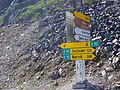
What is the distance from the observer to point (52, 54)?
1534cm

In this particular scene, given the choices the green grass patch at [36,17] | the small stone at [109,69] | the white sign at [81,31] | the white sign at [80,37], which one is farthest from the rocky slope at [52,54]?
the white sign at [81,31]

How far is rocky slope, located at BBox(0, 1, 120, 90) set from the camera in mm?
12648

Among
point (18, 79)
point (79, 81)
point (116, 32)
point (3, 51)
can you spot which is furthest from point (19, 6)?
point (79, 81)

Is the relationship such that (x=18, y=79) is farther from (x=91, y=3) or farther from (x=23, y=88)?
(x=91, y=3)

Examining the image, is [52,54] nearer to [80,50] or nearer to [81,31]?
[81,31]

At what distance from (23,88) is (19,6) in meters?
11.3

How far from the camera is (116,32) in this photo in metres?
13.7

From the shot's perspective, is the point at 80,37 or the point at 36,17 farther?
the point at 36,17

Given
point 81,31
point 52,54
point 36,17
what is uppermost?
point 36,17

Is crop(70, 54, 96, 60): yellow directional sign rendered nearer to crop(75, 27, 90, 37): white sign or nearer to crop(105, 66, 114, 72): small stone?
crop(75, 27, 90, 37): white sign

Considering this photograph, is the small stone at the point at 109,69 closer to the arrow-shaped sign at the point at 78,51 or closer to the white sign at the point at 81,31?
the white sign at the point at 81,31

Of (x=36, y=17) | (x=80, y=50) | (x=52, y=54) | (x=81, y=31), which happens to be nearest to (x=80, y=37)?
(x=81, y=31)

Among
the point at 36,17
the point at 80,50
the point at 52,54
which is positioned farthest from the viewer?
the point at 36,17

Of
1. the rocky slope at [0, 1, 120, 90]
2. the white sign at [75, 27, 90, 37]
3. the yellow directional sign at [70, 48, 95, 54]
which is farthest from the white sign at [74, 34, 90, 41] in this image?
the rocky slope at [0, 1, 120, 90]
